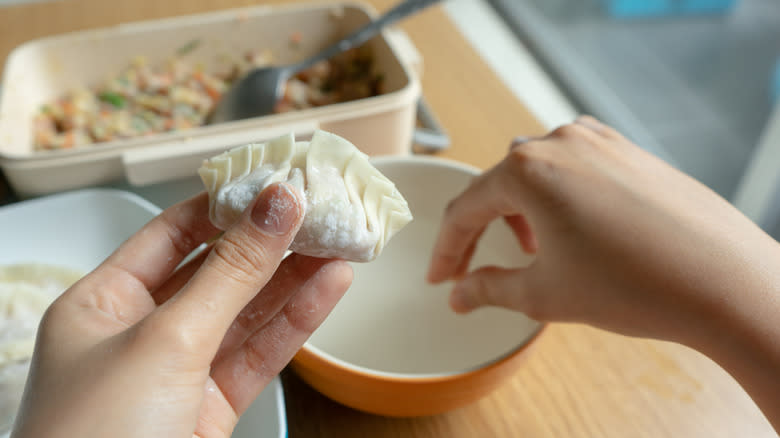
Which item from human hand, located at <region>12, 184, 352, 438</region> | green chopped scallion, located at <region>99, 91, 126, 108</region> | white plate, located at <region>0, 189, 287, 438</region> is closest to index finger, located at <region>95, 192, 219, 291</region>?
human hand, located at <region>12, 184, 352, 438</region>

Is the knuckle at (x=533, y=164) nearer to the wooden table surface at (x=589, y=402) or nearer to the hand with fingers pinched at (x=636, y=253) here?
the hand with fingers pinched at (x=636, y=253)

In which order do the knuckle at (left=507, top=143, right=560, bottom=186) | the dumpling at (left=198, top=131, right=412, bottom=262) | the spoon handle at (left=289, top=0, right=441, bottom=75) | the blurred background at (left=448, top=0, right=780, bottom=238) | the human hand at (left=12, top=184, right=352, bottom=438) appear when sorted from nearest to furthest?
the human hand at (left=12, top=184, right=352, bottom=438) → the dumpling at (left=198, top=131, right=412, bottom=262) → the knuckle at (left=507, top=143, right=560, bottom=186) → the spoon handle at (left=289, top=0, right=441, bottom=75) → the blurred background at (left=448, top=0, right=780, bottom=238)

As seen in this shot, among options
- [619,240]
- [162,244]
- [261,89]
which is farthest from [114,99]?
[619,240]

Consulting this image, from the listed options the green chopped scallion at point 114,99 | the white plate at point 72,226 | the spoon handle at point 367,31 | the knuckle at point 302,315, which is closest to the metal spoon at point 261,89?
the spoon handle at point 367,31

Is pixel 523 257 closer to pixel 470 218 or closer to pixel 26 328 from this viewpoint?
pixel 470 218

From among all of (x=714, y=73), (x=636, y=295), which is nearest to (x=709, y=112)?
(x=714, y=73)

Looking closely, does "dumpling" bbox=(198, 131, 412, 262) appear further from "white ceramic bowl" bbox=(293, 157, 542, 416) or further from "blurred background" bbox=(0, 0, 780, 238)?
"blurred background" bbox=(0, 0, 780, 238)
